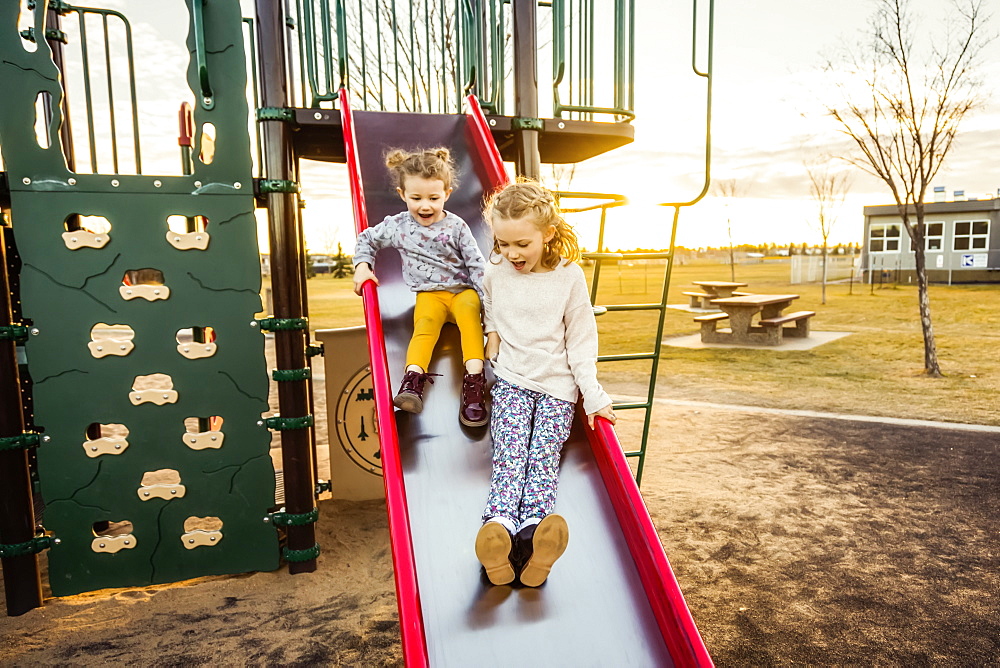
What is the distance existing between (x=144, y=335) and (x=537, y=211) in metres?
2.33

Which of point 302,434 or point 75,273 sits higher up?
point 75,273

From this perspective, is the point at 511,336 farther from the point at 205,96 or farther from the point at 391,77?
the point at 391,77

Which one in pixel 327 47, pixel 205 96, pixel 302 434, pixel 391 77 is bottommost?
pixel 302 434

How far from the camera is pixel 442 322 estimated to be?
306 centimetres

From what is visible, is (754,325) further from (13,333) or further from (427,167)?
(13,333)

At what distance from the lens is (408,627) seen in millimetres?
2014

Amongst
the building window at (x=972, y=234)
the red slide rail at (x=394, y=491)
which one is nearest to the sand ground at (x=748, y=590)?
the red slide rail at (x=394, y=491)

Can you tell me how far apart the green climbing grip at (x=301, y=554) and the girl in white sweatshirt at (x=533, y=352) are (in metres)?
1.88

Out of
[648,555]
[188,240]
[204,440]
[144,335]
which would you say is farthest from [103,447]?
[648,555]

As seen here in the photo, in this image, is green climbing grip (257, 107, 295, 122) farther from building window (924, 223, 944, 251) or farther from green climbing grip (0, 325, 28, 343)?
building window (924, 223, 944, 251)

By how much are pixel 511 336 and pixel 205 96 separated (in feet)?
7.03

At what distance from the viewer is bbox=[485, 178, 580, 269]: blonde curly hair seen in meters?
2.49

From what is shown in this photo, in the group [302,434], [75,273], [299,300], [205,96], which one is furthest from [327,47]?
[302,434]

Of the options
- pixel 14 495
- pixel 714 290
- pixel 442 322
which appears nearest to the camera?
pixel 442 322
